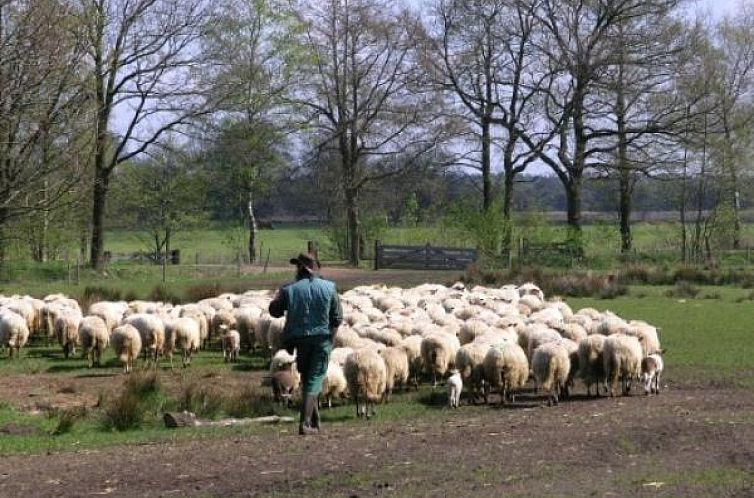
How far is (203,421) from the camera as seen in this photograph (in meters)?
13.6

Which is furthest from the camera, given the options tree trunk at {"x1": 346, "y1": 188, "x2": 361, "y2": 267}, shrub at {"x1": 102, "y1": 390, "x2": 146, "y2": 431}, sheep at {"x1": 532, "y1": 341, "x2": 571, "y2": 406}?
tree trunk at {"x1": 346, "y1": 188, "x2": 361, "y2": 267}

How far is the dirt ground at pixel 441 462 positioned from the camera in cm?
867

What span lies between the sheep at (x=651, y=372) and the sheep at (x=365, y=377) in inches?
165

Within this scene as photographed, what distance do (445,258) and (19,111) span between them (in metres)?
32.6

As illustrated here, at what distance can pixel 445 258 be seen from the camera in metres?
49.7

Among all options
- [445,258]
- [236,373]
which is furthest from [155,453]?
[445,258]

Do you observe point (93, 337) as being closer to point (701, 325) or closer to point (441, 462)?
point (441, 462)

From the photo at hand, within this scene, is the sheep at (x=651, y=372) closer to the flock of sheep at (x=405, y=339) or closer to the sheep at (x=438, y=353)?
the flock of sheep at (x=405, y=339)

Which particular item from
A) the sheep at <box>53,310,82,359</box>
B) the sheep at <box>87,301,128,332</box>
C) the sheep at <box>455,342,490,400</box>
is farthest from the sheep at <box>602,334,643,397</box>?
the sheep at <box>53,310,82,359</box>

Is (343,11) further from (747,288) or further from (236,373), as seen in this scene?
(236,373)

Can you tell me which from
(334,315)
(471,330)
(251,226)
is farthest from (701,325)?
(251,226)

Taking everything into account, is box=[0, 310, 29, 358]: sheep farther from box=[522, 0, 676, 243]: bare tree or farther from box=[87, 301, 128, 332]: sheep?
box=[522, 0, 676, 243]: bare tree

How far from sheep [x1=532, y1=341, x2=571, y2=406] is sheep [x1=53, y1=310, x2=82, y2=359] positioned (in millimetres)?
10727

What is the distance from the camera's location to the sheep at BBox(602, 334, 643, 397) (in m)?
15.1
